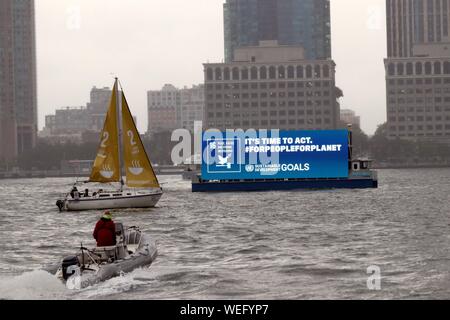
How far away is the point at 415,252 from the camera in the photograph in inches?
1870

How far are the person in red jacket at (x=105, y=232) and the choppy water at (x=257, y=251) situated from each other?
60.9 inches

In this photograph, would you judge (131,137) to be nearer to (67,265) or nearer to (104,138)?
(104,138)

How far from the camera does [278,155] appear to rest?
129 meters

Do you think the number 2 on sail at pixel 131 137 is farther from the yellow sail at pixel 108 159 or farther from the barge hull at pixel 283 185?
the barge hull at pixel 283 185

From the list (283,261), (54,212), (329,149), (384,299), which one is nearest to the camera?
(384,299)

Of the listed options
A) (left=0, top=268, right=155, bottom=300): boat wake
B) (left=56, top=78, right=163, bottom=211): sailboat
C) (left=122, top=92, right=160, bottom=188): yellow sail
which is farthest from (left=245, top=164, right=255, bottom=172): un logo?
(left=0, top=268, right=155, bottom=300): boat wake

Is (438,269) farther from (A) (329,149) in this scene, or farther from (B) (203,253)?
(A) (329,149)

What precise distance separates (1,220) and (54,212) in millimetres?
9511

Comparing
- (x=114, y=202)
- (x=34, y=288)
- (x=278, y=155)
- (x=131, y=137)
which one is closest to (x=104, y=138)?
(x=131, y=137)

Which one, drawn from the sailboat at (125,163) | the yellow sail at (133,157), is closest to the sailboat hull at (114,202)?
the sailboat at (125,163)

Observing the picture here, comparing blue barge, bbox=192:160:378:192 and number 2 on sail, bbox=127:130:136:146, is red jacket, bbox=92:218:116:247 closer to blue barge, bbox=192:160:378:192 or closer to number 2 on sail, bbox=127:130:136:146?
number 2 on sail, bbox=127:130:136:146

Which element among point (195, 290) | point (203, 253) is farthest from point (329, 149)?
point (195, 290)

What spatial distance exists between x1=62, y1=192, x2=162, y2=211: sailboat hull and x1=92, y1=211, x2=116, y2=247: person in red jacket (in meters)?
43.7
